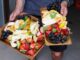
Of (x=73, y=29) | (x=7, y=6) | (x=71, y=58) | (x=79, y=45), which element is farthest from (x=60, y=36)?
A: (x=7, y=6)

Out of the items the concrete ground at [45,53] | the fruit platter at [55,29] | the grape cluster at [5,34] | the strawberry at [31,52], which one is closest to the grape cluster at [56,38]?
the fruit platter at [55,29]

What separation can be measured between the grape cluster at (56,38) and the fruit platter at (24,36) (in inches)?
3.5

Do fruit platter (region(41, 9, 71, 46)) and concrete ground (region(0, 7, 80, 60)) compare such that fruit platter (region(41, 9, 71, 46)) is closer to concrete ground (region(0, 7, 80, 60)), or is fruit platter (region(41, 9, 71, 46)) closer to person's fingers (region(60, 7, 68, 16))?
person's fingers (region(60, 7, 68, 16))

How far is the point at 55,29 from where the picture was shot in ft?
3.47

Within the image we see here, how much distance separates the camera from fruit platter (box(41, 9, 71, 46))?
104 centimetres

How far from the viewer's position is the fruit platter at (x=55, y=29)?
104 centimetres

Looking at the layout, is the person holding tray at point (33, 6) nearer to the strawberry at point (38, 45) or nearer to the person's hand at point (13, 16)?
the person's hand at point (13, 16)

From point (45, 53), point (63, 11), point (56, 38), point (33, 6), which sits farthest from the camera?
point (45, 53)

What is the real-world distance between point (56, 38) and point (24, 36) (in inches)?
7.1

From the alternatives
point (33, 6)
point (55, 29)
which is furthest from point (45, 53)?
point (55, 29)

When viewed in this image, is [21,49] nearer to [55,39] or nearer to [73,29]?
[55,39]

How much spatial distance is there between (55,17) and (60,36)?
11 centimetres

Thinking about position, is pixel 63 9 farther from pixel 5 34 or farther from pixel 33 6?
pixel 5 34

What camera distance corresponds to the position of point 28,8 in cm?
133
